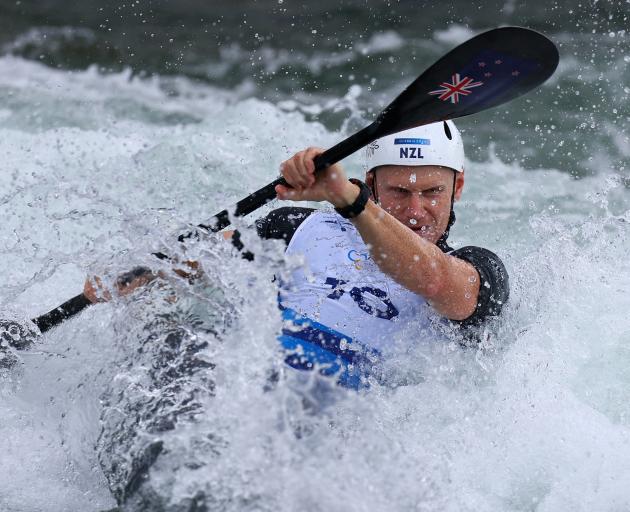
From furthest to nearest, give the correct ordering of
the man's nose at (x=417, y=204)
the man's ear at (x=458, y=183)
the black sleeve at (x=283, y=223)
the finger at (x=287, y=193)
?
the man's ear at (x=458, y=183) → the black sleeve at (x=283, y=223) → the man's nose at (x=417, y=204) → the finger at (x=287, y=193)

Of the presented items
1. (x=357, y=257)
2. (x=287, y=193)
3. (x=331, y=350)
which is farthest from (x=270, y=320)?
(x=357, y=257)

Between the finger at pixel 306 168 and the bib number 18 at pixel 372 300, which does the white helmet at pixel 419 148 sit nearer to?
the bib number 18 at pixel 372 300

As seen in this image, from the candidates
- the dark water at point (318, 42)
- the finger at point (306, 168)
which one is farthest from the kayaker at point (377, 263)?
the dark water at point (318, 42)

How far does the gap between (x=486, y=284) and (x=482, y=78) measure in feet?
2.33

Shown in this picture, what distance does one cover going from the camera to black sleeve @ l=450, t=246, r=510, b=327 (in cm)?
291

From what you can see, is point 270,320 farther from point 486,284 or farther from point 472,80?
point 472,80

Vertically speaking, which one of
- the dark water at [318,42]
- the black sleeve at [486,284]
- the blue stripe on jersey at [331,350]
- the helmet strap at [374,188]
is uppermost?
the dark water at [318,42]

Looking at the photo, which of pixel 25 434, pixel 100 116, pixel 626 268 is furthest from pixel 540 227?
pixel 100 116

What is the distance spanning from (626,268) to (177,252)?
244cm

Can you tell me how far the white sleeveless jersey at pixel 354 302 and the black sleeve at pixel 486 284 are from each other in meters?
0.15

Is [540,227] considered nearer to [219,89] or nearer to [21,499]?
[21,499]

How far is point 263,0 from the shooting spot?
7.94 m

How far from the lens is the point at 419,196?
10.5 feet

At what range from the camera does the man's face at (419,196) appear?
124 inches
